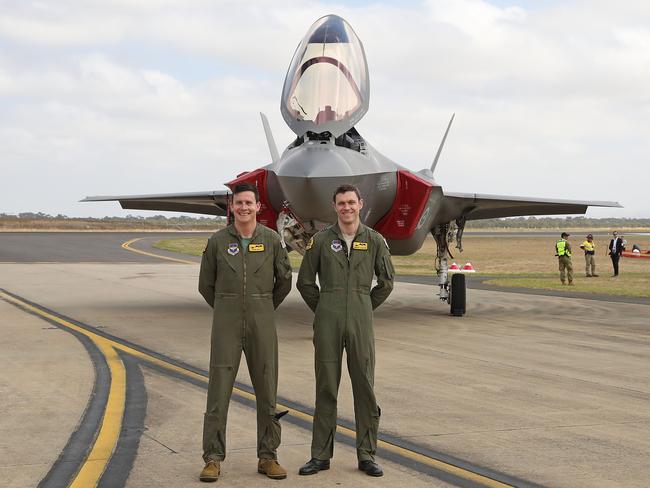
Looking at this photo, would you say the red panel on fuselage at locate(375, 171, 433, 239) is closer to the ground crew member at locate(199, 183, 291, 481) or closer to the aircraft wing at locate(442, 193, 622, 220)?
the aircraft wing at locate(442, 193, 622, 220)

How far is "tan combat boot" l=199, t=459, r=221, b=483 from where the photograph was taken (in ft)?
15.9

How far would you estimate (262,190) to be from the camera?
1279cm

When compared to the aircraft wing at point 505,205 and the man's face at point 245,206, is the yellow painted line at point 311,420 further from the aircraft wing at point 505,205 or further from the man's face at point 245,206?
the aircraft wing at point 505,205

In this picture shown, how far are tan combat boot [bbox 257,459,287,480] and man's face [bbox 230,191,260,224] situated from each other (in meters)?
1.54

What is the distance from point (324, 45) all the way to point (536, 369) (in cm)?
539

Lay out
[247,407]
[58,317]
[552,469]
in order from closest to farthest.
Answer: [552,469] < [247,407] < [58,317]

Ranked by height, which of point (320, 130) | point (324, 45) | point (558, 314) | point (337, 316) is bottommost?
point (558, 314)

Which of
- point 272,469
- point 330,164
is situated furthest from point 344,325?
point 330,164

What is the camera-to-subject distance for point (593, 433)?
6.10m

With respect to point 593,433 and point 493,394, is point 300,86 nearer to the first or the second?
point 493,394

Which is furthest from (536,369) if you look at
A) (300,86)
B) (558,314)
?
A: (558,314)

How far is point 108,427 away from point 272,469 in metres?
1.81

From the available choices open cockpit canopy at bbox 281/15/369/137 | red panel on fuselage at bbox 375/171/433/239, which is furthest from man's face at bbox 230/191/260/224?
red panel on fuselage at bbox 375/171/433/239

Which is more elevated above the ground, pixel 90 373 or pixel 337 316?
pixel 337 316
